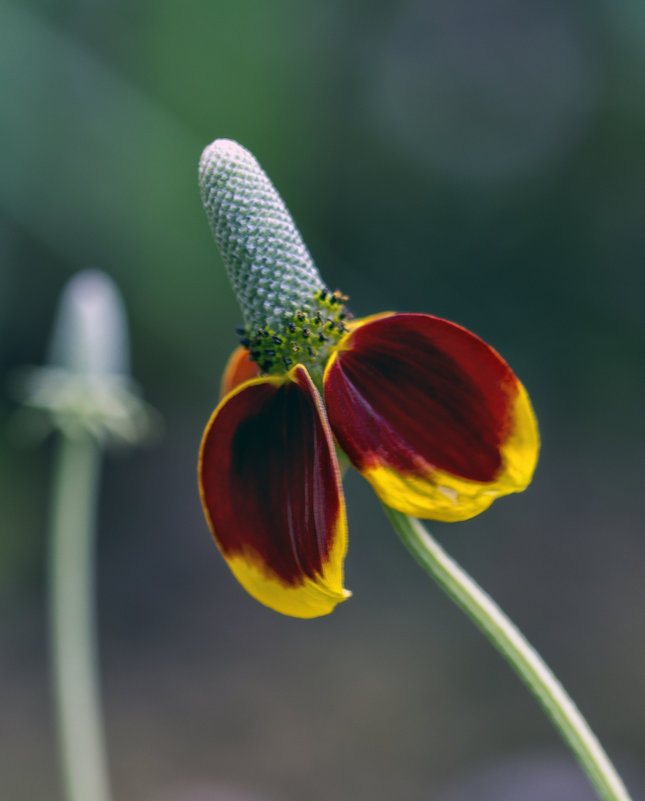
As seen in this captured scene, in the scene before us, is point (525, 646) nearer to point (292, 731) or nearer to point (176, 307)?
point (292, 731)

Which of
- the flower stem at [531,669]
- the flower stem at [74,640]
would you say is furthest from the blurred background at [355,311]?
the flower stem at [531,669]

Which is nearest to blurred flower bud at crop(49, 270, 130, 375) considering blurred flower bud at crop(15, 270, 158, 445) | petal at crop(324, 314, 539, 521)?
blurred flower bud at crop(15, 270, 158, 445)

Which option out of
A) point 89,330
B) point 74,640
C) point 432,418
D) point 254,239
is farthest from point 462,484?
point 89,330

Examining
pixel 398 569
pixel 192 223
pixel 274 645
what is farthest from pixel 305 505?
pixel 192 223

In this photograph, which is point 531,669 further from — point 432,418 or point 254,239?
point 254,239

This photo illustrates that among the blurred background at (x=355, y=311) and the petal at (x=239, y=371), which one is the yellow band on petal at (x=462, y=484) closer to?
the petal at (x=239, y=371)

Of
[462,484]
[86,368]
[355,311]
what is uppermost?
[355,311]
